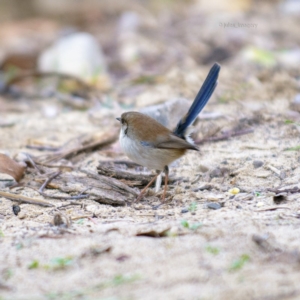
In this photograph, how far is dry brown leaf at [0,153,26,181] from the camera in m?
5.26

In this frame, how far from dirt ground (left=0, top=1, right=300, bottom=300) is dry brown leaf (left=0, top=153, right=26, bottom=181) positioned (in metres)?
0.11

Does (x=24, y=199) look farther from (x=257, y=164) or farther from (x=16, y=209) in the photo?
(x=257, y=164)

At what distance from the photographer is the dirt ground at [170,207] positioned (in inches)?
122

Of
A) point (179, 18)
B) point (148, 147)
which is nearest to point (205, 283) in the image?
point (148, 147)

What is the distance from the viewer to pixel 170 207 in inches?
181

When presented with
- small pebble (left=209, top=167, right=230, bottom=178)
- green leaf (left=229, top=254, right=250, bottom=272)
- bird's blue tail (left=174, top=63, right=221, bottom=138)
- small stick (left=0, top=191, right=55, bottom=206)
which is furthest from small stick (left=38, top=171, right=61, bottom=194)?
green leaf (left=229, top=254, right=250, bottom=272)

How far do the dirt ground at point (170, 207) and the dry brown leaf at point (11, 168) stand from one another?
11cm

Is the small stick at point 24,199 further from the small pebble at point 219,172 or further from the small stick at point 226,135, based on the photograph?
the small stick at point 226,135

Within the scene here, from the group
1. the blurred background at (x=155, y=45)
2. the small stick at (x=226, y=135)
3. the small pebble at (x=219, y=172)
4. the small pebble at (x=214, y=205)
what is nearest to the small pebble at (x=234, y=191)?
the small pebble at (x=214, y=205)

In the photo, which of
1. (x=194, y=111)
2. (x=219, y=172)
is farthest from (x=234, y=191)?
(x=194, y=111)

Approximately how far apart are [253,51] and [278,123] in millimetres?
3757

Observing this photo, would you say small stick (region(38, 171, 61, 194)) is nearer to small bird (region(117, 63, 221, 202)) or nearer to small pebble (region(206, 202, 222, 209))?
small bird (region(117, 63, 221, 202))

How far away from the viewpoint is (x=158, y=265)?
3268 mm

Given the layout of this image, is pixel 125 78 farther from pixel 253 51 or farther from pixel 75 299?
pixel 75 299
